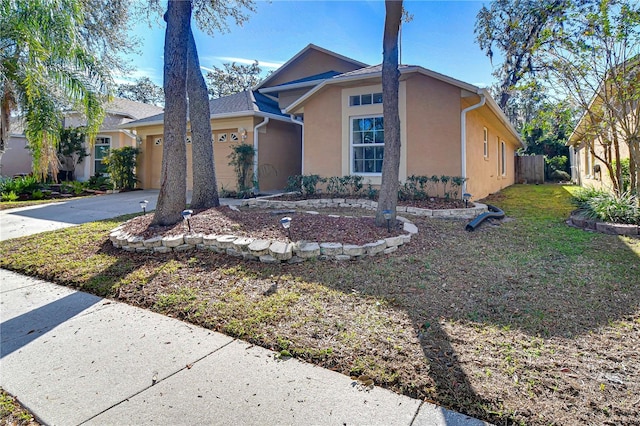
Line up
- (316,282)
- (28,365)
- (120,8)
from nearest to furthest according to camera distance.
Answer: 1. (28,365)
2. (316,282)
3. (120,8)

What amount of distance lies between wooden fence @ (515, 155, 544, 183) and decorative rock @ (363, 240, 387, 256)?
20296 mm

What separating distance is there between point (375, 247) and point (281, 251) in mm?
1292

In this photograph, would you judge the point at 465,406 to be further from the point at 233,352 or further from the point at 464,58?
the point at 464,58

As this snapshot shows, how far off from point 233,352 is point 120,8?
1137 cm

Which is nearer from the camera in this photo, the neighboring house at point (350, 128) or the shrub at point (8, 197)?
the neighboring house at point (350, 128)

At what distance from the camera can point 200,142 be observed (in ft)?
25.3

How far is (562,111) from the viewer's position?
8344mm

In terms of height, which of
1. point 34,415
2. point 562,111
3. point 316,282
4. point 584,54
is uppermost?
point 584,54

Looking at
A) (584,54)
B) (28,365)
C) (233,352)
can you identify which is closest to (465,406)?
(233,352)

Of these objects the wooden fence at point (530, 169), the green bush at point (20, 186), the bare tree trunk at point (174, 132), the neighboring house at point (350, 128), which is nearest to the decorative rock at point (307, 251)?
the bare tree trunk at point (174, 132)

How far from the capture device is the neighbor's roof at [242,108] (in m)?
12.5

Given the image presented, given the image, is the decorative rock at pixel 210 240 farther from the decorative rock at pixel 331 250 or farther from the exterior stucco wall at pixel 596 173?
the exterior stucco wall at pixel 596 173

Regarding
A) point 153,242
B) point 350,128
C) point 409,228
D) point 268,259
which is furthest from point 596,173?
point 153,242

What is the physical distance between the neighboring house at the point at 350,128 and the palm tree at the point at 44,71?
4.19m
